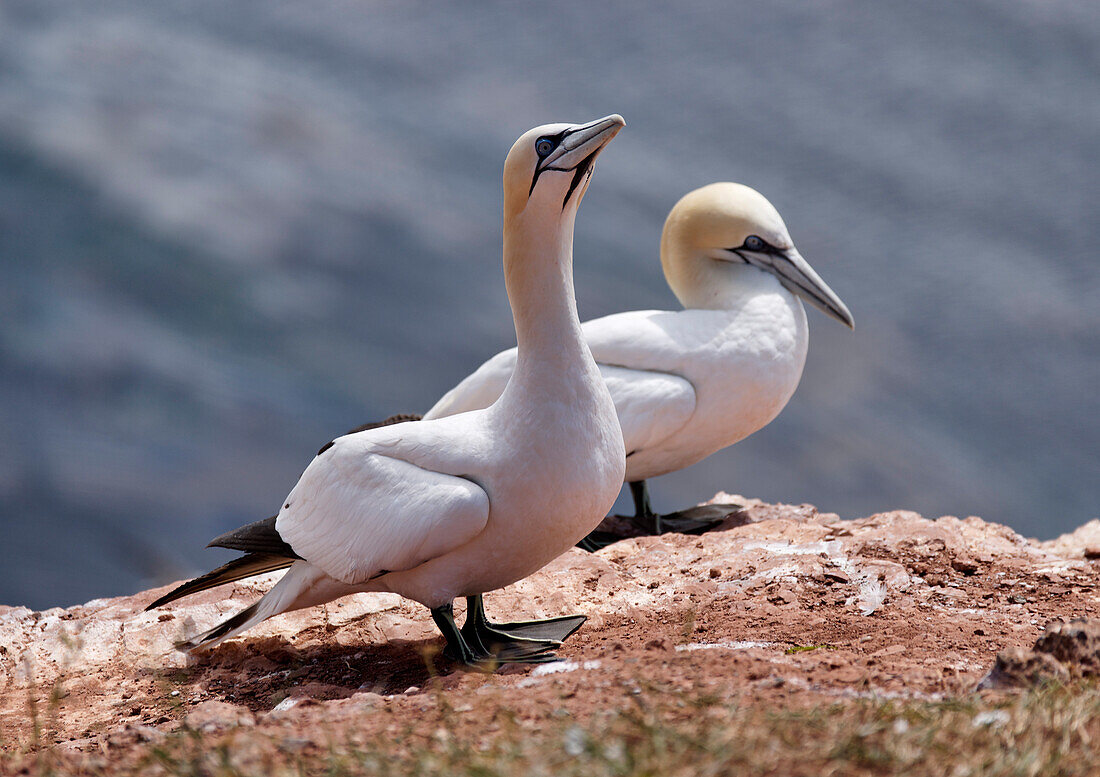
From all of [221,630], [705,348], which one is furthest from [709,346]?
[221,630]

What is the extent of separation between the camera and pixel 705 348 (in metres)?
6.61

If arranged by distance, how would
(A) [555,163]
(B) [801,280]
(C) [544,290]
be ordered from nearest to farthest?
1. (A) [555,163]
2. (C) [544,290]
3. (B) [801,280]

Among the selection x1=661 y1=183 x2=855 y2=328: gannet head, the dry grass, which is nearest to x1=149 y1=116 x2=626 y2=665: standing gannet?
the dry grass

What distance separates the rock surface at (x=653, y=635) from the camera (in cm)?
299

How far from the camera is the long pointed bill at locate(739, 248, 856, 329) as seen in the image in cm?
741

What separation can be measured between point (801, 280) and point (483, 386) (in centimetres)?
249

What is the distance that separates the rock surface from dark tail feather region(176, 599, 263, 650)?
14 cm

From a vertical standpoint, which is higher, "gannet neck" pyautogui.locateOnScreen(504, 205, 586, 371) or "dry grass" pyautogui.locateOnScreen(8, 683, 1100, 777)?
"gannet neck" pyautogui.locateOnScreen(504, 205, 586, 371)

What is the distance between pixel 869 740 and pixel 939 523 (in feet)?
13.6

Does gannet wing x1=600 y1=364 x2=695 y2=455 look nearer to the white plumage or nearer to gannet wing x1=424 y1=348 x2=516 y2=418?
the white plumage

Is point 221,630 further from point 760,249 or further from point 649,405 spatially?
point 760,249

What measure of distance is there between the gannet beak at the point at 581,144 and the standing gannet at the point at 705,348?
94.2 inches

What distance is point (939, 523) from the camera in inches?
241

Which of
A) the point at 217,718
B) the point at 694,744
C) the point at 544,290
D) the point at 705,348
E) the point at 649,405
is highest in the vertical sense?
the point at 705,348
